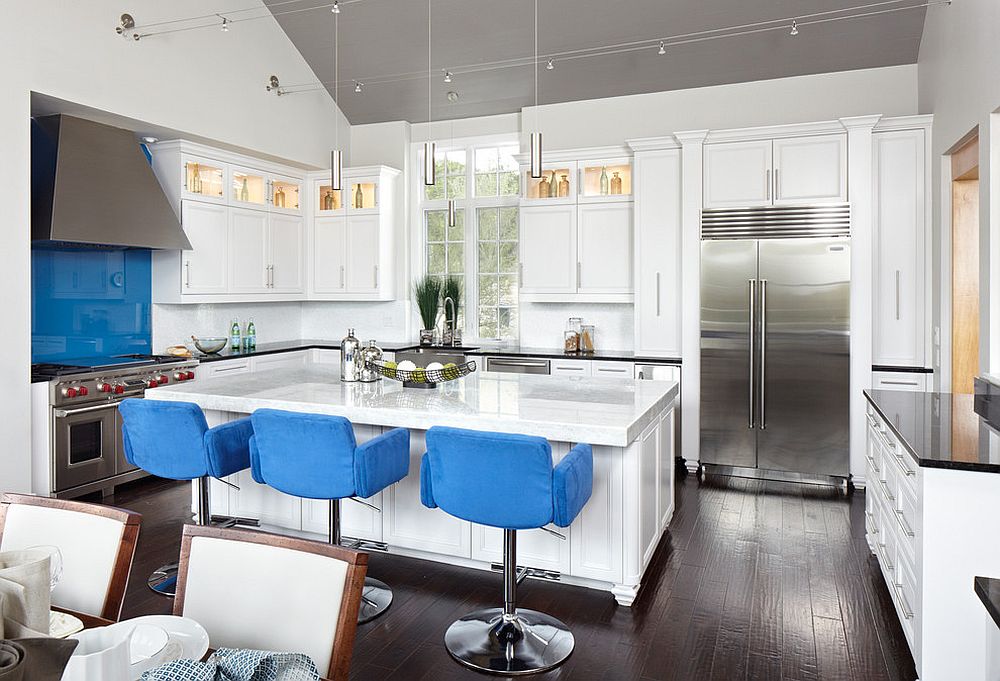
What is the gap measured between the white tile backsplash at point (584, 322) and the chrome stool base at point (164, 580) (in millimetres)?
4145

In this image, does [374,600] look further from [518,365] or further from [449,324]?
[449,324]

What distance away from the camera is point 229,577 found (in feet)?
5.27

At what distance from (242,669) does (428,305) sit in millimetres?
6495

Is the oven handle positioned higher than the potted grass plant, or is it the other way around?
the potted grass plant

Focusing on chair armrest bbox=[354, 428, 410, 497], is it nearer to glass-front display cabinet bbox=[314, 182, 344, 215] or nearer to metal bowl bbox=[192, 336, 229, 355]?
metal bowl bbox=[192, 336, 229, 355]

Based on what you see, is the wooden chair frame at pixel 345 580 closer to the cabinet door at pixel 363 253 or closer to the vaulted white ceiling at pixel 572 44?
the vaulted white ceiling at pixel 572 44

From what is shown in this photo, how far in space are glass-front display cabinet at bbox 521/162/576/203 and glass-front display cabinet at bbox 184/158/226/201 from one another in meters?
2.70

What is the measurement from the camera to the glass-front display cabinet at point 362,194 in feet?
23.9

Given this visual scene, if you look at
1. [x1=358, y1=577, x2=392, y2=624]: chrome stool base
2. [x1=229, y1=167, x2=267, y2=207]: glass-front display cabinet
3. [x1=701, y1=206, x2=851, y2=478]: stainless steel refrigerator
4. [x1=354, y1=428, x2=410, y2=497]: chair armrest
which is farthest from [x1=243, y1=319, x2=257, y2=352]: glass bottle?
[x1=701, y1=206, x2=851, y2=478]: stainless steel refrigerator

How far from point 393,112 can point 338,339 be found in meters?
2.52

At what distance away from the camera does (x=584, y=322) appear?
686 cm

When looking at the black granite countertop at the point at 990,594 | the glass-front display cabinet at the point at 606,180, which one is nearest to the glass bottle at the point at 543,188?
the glass-front display cabinet at the point at 606,180

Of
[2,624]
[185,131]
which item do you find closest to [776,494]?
[2,624]

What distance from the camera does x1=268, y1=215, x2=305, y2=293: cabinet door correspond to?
6.91 m
